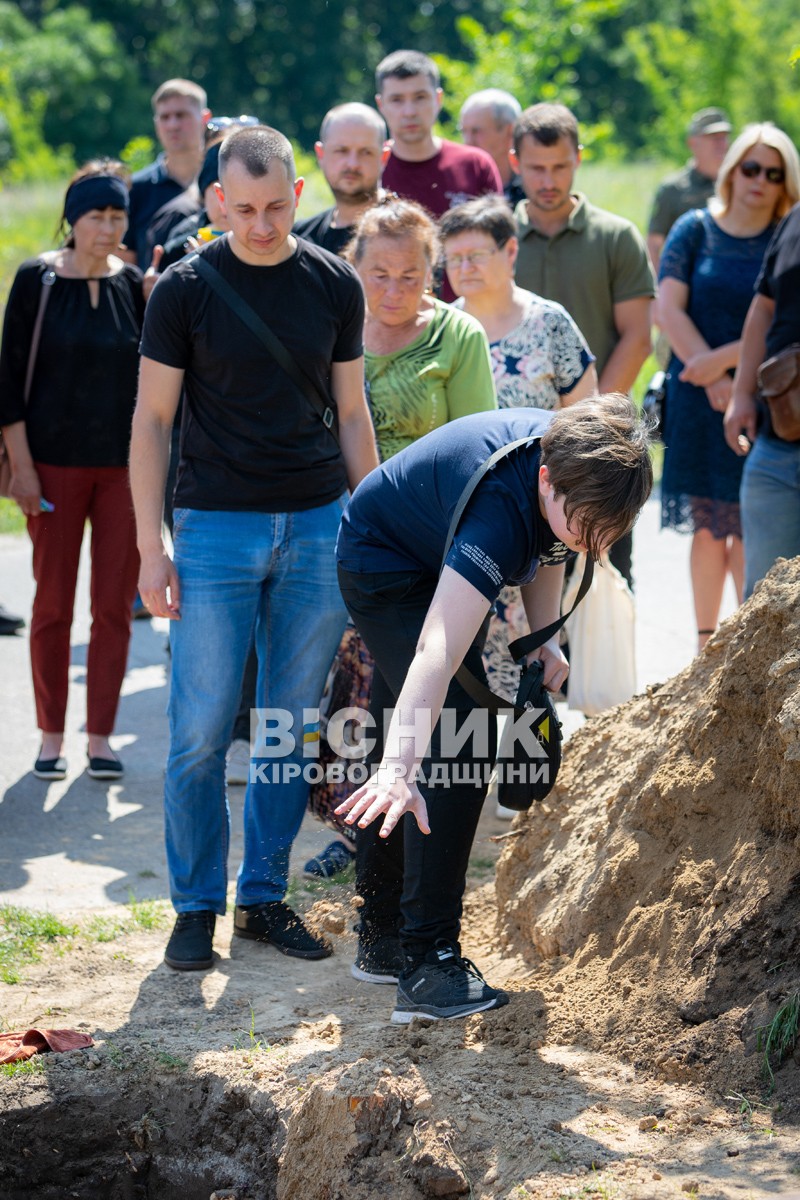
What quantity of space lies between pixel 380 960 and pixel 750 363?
2.65m

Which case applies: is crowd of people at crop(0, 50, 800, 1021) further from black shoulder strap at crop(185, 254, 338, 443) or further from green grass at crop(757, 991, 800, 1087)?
green grass at crop(757, 991, 800, 1087)

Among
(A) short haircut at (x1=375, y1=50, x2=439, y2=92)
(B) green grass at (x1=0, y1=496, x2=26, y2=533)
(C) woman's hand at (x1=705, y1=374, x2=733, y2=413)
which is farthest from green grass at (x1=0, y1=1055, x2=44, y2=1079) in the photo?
(B) green grass at (x1=0, y1=496, x2=26, y2=533)

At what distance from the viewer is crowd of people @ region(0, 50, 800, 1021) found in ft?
11.1

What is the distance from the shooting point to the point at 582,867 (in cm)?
395

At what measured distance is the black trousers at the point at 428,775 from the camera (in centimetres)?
350

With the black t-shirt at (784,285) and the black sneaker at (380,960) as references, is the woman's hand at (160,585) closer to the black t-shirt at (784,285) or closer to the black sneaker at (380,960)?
the black sneaker at (380,960)

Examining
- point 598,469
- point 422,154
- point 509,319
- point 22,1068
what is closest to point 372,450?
point 509,319

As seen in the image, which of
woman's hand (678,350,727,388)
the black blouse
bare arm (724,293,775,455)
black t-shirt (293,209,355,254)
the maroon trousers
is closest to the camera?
bare arm (724,293,775,455)

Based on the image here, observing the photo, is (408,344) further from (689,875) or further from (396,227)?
(689,875)

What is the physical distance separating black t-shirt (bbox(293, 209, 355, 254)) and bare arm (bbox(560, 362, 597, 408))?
1.06m

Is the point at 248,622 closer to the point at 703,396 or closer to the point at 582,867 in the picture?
the point at 582,867

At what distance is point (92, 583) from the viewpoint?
582cm

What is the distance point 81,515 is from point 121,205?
4.18 ft

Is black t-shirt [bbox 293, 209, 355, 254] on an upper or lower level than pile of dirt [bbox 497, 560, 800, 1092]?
upper
